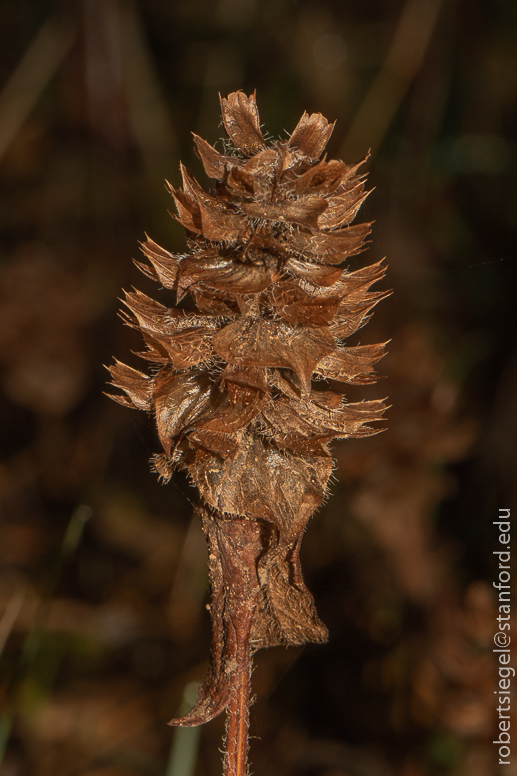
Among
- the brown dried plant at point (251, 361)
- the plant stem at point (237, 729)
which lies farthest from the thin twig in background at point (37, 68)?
the plant stem at point (237, 729)

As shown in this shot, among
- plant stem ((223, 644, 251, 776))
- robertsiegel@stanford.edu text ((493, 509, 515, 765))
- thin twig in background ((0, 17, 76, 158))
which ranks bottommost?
plant stem ((223, 644, 251, 776))

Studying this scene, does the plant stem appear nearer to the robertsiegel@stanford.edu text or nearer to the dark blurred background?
the dark blurred background

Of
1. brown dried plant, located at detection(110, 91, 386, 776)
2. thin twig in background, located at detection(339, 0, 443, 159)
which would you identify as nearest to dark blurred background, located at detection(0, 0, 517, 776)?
thin twig in background, located at detection(339, 0, 443, 159)

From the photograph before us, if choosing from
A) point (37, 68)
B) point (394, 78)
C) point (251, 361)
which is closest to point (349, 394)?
point (394, 78)

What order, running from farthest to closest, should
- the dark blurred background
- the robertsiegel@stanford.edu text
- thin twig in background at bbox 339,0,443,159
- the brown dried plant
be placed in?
thin twig in background at bbox 339,0,443,159, the dark blurred background, the robertsiegel@stanford.edu text, the brown dried plant

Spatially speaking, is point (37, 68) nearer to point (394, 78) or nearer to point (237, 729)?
point (394, 78)

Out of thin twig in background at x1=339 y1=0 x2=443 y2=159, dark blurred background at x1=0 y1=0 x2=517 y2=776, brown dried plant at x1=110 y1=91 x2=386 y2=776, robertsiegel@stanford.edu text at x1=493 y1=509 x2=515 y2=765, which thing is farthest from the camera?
thin twig in background at x1=339 y1=0 x2=443 y2=159

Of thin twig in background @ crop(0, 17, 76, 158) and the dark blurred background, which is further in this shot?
thin twig in background @ crop(0, 17, 76, 158)

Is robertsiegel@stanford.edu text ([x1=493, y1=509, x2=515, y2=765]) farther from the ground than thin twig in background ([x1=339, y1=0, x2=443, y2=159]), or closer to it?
closer to it
